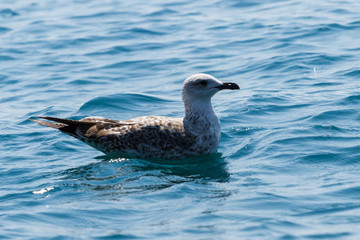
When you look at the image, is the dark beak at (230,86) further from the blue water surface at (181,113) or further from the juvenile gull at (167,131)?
the blue water surface at (181,113)

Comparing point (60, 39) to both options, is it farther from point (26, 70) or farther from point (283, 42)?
point (283, 42)

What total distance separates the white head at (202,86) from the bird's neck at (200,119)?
93 millimetres

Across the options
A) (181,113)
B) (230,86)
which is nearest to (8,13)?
(181,113)

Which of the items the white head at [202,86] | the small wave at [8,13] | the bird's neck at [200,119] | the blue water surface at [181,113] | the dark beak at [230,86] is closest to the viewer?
the blue water surface at [181,113]

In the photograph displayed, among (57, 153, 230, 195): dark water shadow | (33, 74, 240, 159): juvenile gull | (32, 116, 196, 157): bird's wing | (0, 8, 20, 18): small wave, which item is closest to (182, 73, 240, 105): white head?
(33, 74, 240, 159): juvenile gull

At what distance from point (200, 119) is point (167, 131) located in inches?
24.4

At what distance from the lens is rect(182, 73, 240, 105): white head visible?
1107 centimetres

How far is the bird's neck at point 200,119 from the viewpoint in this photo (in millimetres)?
11172

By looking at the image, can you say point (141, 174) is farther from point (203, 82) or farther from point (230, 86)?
point (230, 86)

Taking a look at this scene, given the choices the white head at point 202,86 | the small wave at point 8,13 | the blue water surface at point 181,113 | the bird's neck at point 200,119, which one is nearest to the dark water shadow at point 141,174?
the blue water surface at point 181,113

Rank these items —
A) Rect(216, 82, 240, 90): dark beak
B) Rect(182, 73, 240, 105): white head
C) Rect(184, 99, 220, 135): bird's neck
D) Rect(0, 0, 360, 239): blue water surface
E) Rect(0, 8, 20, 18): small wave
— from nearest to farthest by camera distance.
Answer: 1. Rect(0, 0, 360, 239): blue water surface
2. Rect(216, 82, 240, 90): dark beak
3. Rect(182, 73, 240, 105): white head
4. Rect(184, 99, 220, 135): bird's neck
5. Rect(0, 8, 20, 18): small wave

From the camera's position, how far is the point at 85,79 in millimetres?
16656

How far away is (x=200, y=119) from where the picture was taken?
11227 millimetres

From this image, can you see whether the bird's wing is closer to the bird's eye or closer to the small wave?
the bird's eye
